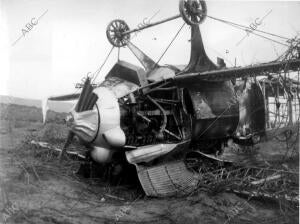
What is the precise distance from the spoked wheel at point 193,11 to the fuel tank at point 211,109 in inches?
62.7

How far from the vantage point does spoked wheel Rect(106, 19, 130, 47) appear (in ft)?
34.8

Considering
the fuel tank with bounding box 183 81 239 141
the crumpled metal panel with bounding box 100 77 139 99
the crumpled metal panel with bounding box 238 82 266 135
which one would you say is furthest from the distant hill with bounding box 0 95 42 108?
the crumpled metal panel with bounding box 238 82 266 135

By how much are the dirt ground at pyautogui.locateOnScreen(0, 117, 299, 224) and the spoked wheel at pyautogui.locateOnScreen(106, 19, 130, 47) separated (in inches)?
170

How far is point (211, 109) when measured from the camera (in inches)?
347

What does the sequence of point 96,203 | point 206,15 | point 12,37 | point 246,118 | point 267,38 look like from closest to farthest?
point 12,37, point 96,203, point 267,38, point 206,15, point 246,118

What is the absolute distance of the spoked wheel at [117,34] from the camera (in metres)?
10.6

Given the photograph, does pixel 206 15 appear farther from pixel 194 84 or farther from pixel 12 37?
pixel 12 37

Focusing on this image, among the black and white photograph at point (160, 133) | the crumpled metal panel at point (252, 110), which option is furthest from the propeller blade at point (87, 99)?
the crumpled metal panel at point (252, 110)

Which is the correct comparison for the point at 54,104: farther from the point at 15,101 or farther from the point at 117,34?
the point at 15,101

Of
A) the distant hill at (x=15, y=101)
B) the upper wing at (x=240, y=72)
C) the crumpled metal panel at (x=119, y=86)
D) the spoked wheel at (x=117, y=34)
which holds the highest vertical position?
the spoked wheel at (x=117, y=34)

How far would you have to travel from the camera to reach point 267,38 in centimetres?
761

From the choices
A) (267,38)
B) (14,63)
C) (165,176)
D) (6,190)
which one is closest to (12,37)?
(14,63)

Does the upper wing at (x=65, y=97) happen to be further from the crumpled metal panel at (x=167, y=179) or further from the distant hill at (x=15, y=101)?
the crumpled metal panel at (x=167, y=179)

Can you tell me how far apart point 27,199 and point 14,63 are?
2.52m
